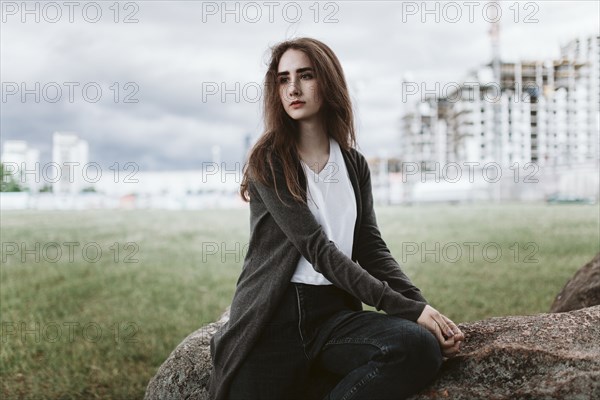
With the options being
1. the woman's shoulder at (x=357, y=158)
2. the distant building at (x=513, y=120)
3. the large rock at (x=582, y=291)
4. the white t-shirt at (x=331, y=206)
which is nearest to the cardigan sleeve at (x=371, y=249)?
the woman's shoulder at (x=357, y=158)

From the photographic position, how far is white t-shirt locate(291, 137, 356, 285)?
5.98 feet

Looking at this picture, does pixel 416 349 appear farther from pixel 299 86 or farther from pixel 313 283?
pixel 299 86

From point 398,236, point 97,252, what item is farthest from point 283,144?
point 398,236

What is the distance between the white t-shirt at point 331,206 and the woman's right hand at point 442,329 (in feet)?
0.95

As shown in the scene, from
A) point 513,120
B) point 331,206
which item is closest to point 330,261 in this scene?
point 331,206

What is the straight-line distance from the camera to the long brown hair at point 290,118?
74.0 inches

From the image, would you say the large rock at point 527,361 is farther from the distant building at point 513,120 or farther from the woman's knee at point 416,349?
the distant building at point 513,120

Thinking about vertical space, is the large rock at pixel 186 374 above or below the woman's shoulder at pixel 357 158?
below

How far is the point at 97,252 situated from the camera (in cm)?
740

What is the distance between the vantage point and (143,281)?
6488 mm

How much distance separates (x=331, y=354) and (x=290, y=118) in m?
0.75

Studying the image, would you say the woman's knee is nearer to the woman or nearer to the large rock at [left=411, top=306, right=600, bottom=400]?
the woman
